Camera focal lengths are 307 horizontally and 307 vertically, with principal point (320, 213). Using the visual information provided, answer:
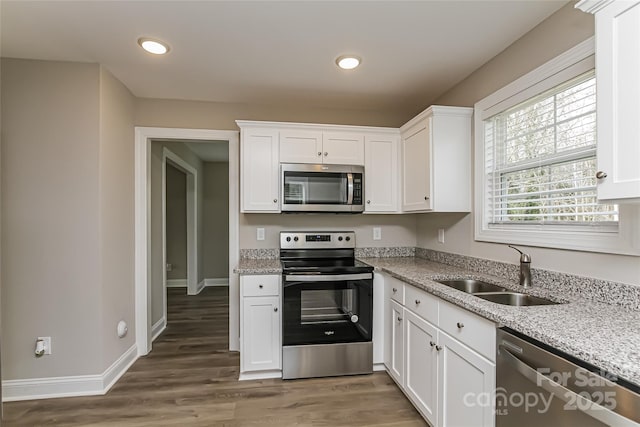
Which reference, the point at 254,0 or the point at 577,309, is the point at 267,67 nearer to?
the point at 254,0

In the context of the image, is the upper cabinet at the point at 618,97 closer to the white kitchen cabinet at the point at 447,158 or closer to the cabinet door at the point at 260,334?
the white kitchen cabinet at the point at 447,158

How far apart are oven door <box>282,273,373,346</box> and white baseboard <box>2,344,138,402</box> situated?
1.40 m

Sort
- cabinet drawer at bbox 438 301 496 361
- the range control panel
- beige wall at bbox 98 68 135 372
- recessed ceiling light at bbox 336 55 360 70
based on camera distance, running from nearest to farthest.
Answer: cabinet drawer at bbox 438 301 496 361, recessed ceiling light at bbox 336 55 360 70, beige wall at bbox 98 68 135 372, the range control panel

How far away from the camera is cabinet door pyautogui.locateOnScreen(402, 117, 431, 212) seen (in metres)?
2.44

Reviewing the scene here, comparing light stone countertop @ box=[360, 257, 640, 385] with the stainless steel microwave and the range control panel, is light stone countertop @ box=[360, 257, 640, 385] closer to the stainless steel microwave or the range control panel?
the stainless steel microwave

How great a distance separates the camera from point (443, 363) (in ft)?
5.54

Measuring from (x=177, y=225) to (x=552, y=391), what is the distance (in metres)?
6.01

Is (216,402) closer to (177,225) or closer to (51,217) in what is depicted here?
(51,217)

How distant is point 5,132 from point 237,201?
172 centimetres

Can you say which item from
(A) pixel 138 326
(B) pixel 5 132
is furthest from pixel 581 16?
(A) pixel 138 326

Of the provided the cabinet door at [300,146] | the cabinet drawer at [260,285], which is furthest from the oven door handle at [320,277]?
the cabinet door at [300,146]

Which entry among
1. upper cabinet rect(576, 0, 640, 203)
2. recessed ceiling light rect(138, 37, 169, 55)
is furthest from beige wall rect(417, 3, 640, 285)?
recessed ceiling light rect(138, 37, 169, 55)

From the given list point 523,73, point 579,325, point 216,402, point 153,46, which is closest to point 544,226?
point 579,325

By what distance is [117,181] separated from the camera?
257cm
